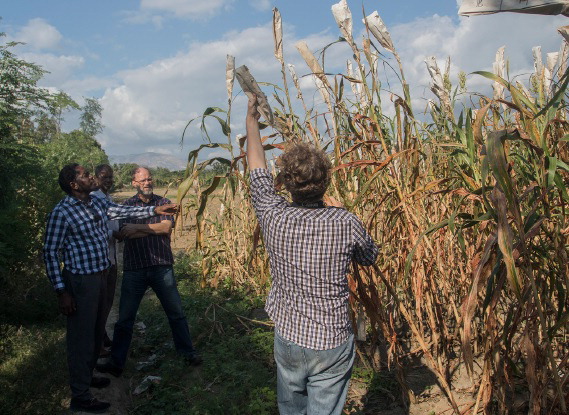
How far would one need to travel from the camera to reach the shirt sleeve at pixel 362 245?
2.09 metres

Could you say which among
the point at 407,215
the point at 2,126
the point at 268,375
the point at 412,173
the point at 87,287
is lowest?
the point at 268,375

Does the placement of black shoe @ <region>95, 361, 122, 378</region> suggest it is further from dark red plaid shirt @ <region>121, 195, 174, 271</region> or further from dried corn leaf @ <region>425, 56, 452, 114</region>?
dried corn leaf @ <region>425, 56, 452, 114</region>

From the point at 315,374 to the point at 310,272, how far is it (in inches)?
17.8

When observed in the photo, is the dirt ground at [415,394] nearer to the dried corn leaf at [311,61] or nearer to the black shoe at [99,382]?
the black shoe at [99,382]

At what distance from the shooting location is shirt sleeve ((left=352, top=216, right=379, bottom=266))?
209cm

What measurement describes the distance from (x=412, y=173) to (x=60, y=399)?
9.54 feet

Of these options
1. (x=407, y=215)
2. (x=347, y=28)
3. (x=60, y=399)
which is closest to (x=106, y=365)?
(x=60, y=399)

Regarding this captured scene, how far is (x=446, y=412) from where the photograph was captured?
125 inches

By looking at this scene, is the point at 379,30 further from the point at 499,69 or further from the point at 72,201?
the point at 72,201

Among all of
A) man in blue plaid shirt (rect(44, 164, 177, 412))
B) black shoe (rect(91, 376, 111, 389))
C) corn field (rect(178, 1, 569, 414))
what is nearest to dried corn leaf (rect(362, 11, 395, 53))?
corn field (rect(178, 1, 569, 414))

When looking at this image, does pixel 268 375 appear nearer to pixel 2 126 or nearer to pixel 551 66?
pixel 551 66

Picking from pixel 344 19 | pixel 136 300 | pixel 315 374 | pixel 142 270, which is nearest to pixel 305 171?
pixel 315 374

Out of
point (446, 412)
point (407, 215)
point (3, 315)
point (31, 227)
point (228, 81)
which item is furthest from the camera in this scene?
point (31, 227)

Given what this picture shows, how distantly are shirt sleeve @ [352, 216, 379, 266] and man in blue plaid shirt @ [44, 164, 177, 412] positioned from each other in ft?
6.78
